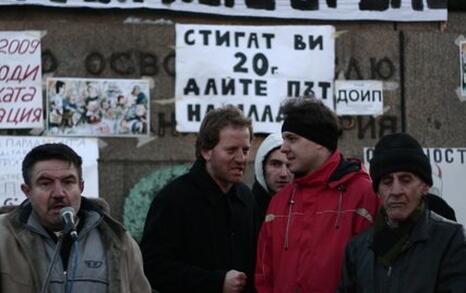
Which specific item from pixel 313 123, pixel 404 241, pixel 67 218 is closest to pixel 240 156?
pixel 313 123

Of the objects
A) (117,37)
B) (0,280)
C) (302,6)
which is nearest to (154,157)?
(117,37)

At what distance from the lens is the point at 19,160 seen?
780 centimetres

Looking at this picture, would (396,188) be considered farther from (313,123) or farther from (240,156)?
(240,156)

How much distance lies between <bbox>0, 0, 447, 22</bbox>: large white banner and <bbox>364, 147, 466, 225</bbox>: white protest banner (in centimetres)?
99

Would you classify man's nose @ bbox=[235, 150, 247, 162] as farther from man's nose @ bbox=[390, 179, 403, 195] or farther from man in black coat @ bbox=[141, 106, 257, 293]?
man's nose @ bbox=[390, 179, 403, 195]

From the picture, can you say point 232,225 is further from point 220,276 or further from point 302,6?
point 302,6

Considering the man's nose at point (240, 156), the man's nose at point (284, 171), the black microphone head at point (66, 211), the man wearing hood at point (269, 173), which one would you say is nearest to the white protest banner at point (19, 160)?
the man wearing hood at point (269, 173)

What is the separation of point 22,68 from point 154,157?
110cm

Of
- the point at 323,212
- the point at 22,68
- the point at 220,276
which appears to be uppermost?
the point at 22,68

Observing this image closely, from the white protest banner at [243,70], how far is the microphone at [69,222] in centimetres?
360

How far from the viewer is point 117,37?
8.09m

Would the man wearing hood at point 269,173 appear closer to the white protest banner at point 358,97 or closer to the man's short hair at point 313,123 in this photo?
the man's short hair at point 313,123

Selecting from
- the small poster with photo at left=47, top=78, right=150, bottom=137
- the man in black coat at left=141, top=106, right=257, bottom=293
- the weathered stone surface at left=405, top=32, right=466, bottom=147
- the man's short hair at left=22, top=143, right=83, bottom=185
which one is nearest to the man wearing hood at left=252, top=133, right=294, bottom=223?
the man in black coat at left=141, top=106, right=257, bottom=293

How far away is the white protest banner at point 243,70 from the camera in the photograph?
8133 mm
